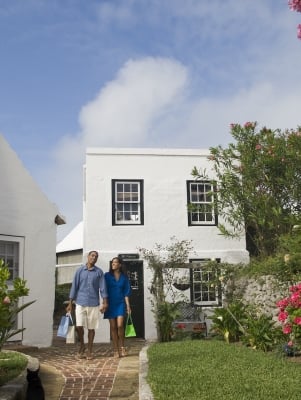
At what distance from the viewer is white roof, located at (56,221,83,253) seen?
75.7 ft

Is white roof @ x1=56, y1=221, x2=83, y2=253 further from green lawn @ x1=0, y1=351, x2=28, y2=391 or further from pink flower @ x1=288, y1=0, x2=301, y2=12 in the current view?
pink flower @ x1=288, y1=0, x2=301, y2=12

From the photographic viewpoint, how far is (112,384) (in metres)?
7.24

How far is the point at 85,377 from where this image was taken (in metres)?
7.79

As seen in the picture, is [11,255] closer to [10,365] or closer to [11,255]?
[11,255]

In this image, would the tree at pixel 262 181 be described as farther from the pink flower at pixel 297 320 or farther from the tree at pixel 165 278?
the pink flower at pixel 297 320

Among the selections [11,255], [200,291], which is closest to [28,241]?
[11,255]

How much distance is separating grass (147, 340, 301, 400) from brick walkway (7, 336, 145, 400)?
395 mm

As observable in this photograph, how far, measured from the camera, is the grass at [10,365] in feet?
22.9

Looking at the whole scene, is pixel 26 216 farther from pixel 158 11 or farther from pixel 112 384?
pixel 158 11

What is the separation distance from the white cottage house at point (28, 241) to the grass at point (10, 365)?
3454 millimetres

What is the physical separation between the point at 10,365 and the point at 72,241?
52.4 feet

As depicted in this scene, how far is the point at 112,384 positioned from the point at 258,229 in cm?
842

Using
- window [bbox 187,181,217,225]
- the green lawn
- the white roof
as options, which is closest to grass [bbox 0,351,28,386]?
the green lawn

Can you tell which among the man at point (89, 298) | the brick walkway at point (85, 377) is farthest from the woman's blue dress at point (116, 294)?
the brick walkway at point (85, 377)
